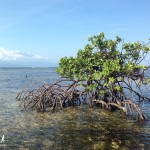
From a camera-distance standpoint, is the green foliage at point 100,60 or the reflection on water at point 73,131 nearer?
the reflection on water at point 73,131

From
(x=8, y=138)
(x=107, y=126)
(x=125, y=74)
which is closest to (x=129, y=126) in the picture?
(x=107, y=126)

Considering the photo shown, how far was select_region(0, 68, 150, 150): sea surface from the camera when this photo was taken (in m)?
16.2

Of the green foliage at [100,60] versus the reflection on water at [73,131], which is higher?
the green foliage at [100,60]

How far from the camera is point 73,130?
19156mm

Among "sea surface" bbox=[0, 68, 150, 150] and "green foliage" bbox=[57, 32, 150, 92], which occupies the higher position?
"green foliage" bbox=[57, 32, 150, 92]

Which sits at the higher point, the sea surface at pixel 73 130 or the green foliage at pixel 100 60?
the green foliage at pixel 100 60

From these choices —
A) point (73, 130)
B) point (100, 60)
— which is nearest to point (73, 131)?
point (73, 130)

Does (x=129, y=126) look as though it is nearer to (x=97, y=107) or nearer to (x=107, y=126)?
(x=107, y=126)

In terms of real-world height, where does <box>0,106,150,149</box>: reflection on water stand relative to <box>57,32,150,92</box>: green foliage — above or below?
below

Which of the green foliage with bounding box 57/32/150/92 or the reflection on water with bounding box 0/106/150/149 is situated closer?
the reflection on water with bounding box 0/106/150/149

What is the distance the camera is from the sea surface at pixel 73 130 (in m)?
16.2

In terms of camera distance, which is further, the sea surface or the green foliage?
the green foliage

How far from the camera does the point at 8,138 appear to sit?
17.2 m

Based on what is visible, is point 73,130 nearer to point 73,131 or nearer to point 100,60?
point 73,131
